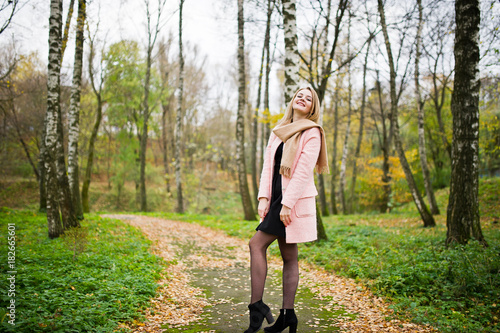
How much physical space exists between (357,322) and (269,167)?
6.51 ft

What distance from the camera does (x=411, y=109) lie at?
17.7 metres

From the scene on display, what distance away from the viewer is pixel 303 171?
8.97 ft

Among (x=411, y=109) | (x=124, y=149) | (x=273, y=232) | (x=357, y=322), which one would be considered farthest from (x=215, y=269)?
(x=124, y=149)

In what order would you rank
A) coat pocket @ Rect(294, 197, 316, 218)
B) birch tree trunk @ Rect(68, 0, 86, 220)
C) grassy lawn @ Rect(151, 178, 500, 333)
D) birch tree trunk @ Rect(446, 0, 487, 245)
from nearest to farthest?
coat pocket @ Rect(294, 197, 316, 218), grassy lawn @ Rect(151, 178, 500, 333), birch tree trunk @ Rect(446, 0, 487, 245), birch tree trunk @ Rect(68, 0, 86, 220)

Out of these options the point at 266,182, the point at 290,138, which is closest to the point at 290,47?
the point at 290,138

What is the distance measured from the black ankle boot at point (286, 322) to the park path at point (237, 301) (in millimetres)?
355

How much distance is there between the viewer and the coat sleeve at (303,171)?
2.67 m

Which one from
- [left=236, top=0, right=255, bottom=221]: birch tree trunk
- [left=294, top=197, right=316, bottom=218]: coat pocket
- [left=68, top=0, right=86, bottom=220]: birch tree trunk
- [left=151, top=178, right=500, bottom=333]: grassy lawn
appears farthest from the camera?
[left=236, top=0, right=255, bottom=221]: birch tree trunk

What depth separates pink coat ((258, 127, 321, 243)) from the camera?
2689mm

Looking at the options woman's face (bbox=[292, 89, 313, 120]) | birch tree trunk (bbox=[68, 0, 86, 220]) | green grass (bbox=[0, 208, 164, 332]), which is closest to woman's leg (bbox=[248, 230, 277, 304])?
woman's face (bbox=[292, 89, 313, 120])

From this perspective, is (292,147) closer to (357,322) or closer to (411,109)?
(357,322)

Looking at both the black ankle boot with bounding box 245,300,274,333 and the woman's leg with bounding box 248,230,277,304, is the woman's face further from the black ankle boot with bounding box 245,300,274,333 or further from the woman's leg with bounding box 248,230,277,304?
the black ankle boot with bounding box 245,300,274,333

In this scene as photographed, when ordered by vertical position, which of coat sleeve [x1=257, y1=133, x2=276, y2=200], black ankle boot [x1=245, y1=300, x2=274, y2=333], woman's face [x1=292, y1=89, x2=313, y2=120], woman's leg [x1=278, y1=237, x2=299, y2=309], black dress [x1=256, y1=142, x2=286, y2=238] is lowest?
black ankle boot [x1=245, y1=300, x2=274, y2=333]

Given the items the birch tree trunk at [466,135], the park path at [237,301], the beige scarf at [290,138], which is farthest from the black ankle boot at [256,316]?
the birch tree trunk at [466,135]
